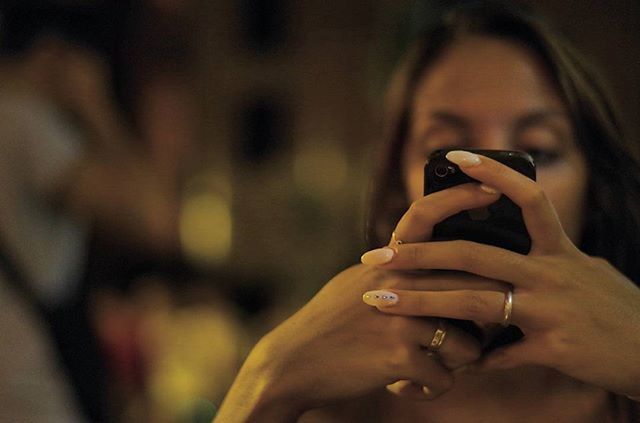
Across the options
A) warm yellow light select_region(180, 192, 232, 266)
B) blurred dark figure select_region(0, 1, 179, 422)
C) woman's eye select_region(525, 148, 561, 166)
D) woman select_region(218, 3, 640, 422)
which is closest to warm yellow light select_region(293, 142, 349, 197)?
warm yellow light select_region(180, 192, 232, 266)

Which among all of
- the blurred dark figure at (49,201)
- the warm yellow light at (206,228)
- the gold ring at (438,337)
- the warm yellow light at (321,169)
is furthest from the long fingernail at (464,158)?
the warm yellow light at (206,228)

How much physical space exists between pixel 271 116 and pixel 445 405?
1.76m

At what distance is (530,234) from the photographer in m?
0.50

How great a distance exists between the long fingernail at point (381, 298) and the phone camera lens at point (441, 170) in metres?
0.08

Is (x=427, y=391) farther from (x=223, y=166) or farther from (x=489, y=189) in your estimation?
(x=223, y=166)

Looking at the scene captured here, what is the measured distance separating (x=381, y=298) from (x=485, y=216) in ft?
0.28

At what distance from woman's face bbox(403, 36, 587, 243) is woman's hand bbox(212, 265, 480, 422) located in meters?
0.18

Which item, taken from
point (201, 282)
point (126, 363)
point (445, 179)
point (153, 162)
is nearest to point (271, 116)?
point (153, 162)

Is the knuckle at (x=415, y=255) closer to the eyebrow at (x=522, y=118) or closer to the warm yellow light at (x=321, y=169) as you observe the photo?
the eyebrow at (x=522, y=118)

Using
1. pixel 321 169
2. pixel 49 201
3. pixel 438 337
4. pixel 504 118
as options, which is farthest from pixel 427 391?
pixel 321 169

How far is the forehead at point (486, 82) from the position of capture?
2.23 feet

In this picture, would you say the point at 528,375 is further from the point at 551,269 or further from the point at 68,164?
the point at 68,164

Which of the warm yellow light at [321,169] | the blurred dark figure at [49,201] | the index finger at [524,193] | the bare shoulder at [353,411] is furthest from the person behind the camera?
the warm yellow light at [321,169]

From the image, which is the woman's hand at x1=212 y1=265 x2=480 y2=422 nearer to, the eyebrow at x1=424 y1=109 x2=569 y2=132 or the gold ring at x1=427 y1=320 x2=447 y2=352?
the gold ring at x1=427 y1=320 x2=447 y2=352
